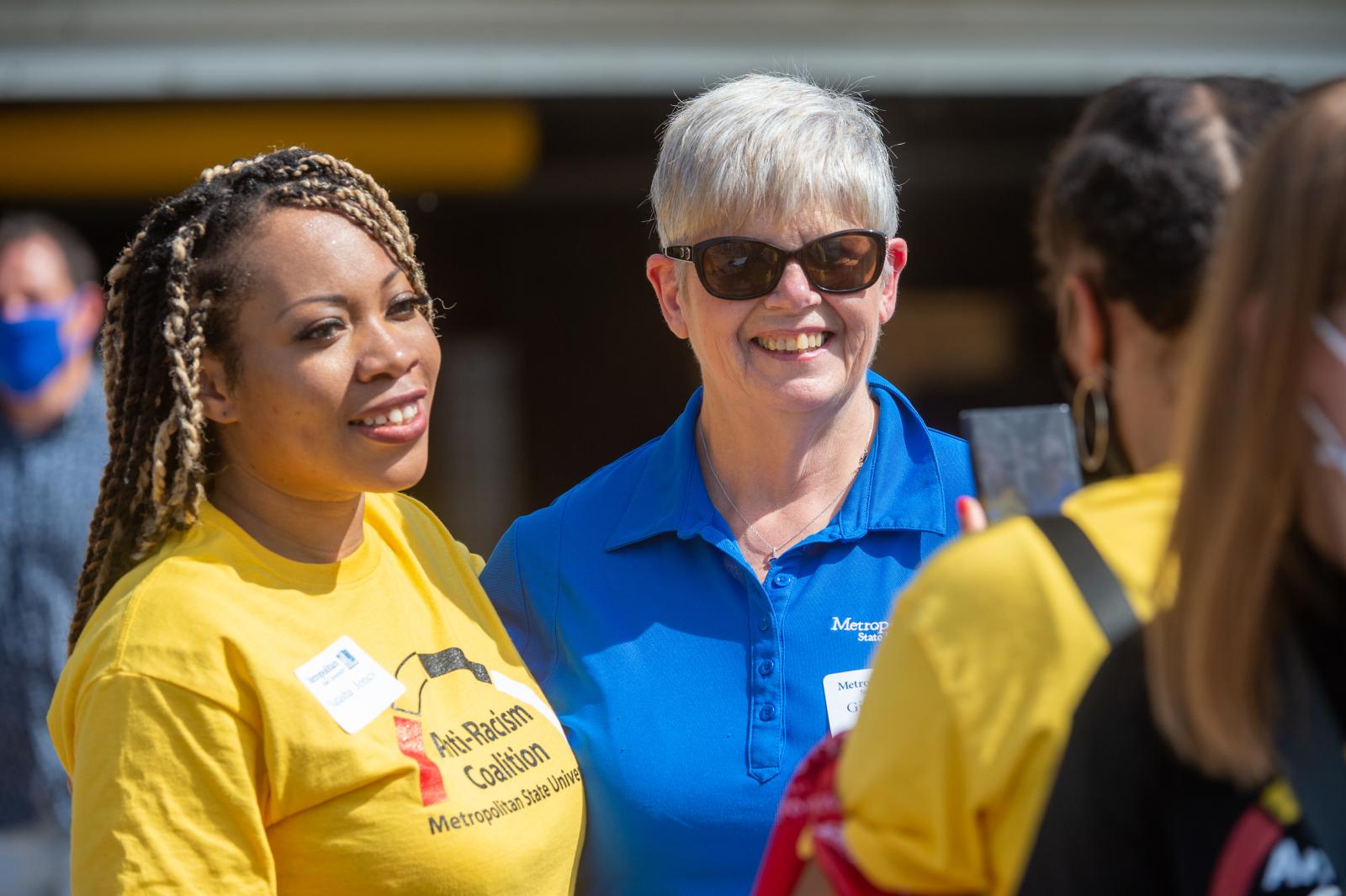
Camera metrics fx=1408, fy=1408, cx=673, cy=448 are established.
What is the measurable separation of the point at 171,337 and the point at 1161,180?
147 centimetres

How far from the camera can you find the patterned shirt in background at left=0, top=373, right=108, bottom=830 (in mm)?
3969

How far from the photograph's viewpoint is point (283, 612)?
6.84 feet

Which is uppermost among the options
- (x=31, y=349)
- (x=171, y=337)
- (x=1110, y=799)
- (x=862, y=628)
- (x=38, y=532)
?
(x=171, y=337)

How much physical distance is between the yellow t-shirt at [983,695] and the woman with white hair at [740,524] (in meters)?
0.98

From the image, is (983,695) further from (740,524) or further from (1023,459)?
(740,524)

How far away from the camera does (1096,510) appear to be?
4.13 ft

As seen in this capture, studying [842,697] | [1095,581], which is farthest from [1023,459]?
[842,697]

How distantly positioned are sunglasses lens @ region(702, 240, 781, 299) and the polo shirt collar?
0.33 m

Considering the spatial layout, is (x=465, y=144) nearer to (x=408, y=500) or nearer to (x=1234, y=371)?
(x=408, y=500)

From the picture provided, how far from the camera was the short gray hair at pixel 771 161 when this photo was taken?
242 cm

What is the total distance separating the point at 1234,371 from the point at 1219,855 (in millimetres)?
383

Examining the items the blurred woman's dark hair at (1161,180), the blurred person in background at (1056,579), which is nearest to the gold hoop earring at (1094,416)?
the blurred person in background at (1056,579)

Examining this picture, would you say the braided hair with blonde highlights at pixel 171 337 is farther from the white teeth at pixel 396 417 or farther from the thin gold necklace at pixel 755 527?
the thin gold necklace at pixel 755 527

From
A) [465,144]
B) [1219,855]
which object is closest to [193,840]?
[1219,855]
